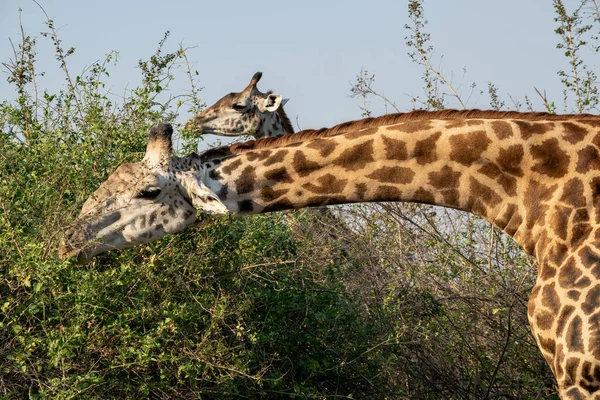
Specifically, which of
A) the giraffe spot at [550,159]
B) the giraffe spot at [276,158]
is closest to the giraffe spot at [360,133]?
the giraffe spot at [276,158]

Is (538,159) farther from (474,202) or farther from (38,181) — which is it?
(38,181)

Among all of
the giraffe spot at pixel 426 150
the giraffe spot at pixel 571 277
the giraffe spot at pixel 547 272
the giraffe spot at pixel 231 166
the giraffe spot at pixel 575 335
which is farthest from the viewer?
the giraffe spot at pixel 231 166

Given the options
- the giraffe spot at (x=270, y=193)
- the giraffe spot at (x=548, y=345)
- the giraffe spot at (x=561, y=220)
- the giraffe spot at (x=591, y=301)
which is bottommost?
the giraffe spot at (x=548, y=345)

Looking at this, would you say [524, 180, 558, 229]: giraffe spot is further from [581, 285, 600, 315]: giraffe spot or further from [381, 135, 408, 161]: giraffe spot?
[381, 135, 408, 161]: giraffe spot

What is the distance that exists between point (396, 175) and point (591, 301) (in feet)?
4.50

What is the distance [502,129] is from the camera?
637 cm

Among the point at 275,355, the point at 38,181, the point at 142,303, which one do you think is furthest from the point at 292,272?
the point at 38,181

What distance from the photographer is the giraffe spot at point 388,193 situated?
648 centimetres

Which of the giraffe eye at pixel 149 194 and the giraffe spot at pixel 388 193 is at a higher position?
the giraffe spot at pixel 388 193

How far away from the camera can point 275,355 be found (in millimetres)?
7090

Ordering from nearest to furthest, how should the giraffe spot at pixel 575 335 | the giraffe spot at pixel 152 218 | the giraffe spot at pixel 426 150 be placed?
the giraffe spot at pixel 575 335 < the giraffe spot at pixel 426 150 < the giraffe spot at pixel 152 218

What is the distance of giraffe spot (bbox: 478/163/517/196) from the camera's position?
20.8ft

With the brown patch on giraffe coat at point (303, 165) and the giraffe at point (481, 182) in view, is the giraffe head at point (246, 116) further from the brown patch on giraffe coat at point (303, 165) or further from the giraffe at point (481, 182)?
the brown patch on giraffe coat at point (303, 165)

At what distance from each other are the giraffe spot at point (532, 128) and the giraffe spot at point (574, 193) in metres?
0.35
